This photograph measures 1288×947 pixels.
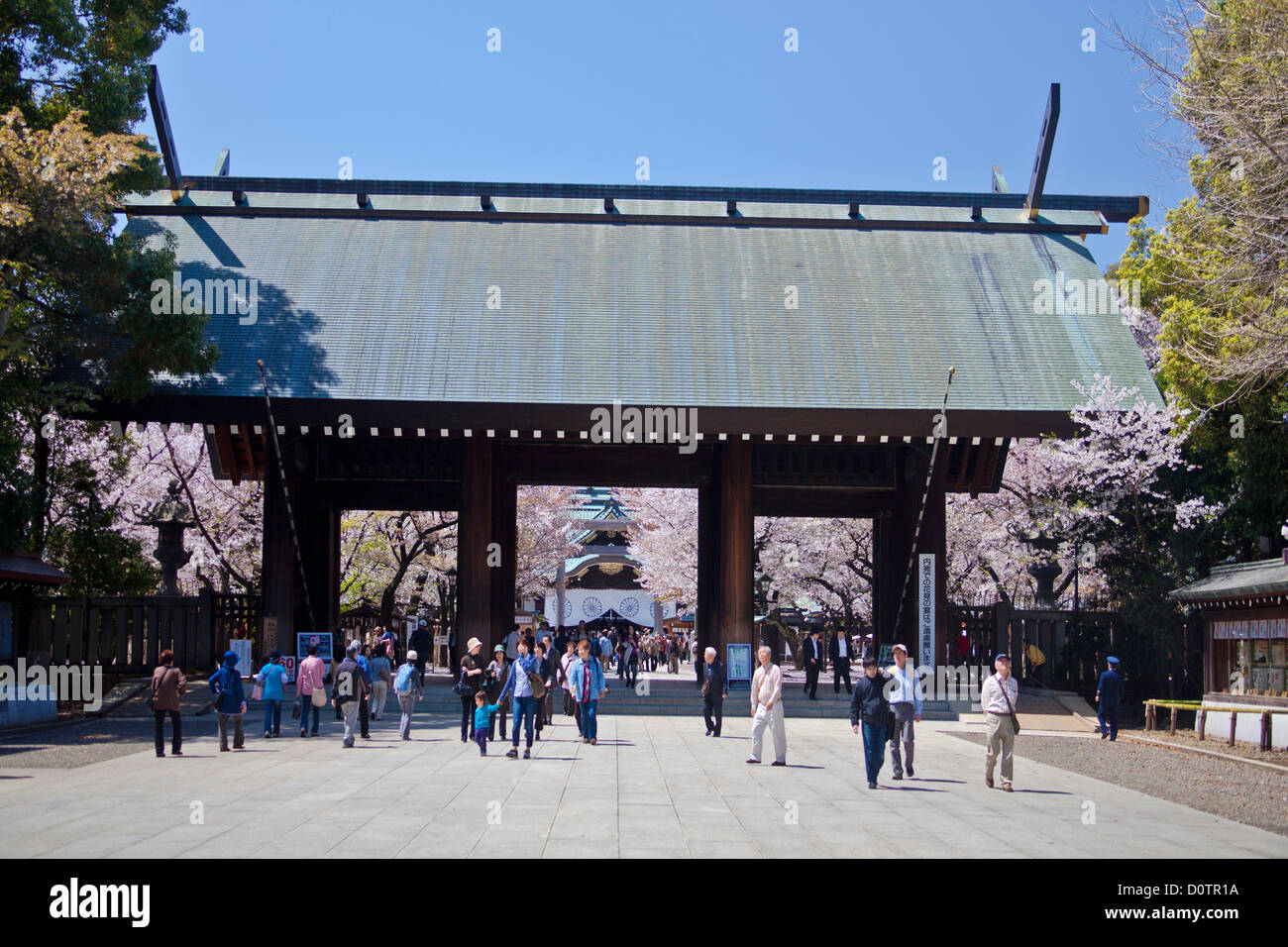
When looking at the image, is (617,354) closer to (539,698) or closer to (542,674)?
(542,674)

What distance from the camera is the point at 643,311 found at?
29375 millimetres

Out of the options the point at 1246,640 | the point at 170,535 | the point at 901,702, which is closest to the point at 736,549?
the point at 1246,640

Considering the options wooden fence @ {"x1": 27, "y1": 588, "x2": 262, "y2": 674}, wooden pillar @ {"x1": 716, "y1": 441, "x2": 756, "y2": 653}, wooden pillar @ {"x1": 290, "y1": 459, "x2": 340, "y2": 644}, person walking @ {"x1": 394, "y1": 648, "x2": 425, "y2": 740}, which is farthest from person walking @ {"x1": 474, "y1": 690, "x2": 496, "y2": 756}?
wooden pillar @ {"x1": 290, "y1": 459, "x2": 340, "y2": 644}

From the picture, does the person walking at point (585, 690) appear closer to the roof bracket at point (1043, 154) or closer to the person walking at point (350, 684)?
the person walking at point (350, 684)

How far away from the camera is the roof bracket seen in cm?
3216

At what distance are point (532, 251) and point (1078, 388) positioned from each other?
14.1 metres

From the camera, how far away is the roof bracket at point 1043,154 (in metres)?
32.2

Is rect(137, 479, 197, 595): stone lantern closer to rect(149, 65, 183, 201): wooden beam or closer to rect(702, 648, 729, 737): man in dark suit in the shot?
rect(149, 65, 183, 201): wooden beam

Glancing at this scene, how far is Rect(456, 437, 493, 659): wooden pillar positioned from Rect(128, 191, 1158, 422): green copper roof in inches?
67.8

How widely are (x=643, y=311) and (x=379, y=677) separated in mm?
11949

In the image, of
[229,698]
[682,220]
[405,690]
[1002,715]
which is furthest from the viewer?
[682,220]

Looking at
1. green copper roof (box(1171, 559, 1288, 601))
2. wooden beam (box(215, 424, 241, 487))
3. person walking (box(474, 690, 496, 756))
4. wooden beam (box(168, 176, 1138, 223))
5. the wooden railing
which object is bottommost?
the wooden railing

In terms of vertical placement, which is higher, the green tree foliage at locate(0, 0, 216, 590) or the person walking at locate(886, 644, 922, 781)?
the green tree foliage at locate(0, 0, 216, 590)

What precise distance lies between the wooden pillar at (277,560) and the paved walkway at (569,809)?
27.2ft
